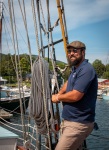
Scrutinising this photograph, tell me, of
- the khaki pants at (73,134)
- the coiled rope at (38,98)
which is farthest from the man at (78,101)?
the coiled rope at (38,98)

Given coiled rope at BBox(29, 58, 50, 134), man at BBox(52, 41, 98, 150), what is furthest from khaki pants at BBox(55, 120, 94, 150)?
coiled rope at BBox(29, 58, 50, 134)

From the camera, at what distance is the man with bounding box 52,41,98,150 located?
3.52 metres

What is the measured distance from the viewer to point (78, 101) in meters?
3.57

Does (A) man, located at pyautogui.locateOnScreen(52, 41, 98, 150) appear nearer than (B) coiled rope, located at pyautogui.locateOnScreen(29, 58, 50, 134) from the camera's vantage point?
Yes

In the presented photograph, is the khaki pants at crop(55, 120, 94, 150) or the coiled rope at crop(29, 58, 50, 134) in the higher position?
the coiled rope at crop(29, 58, 50, 134)

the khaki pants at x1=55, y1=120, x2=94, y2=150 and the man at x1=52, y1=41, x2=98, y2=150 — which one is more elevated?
the man at x1=52, y1=41, x2=98, y2=150

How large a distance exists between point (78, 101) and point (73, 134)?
436 millimetres

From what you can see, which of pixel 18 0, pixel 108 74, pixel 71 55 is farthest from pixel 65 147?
pixel 108 74

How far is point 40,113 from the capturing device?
4.27 m

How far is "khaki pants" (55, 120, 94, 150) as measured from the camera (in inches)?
143

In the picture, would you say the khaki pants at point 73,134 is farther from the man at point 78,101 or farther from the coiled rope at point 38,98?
the coiled rope at point 38,98

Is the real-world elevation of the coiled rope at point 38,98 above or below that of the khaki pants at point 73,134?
above

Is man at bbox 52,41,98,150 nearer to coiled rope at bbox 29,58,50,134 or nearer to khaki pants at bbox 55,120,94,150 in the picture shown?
khaki pants at bbox 55,120,94,150

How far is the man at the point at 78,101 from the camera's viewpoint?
3521mm
